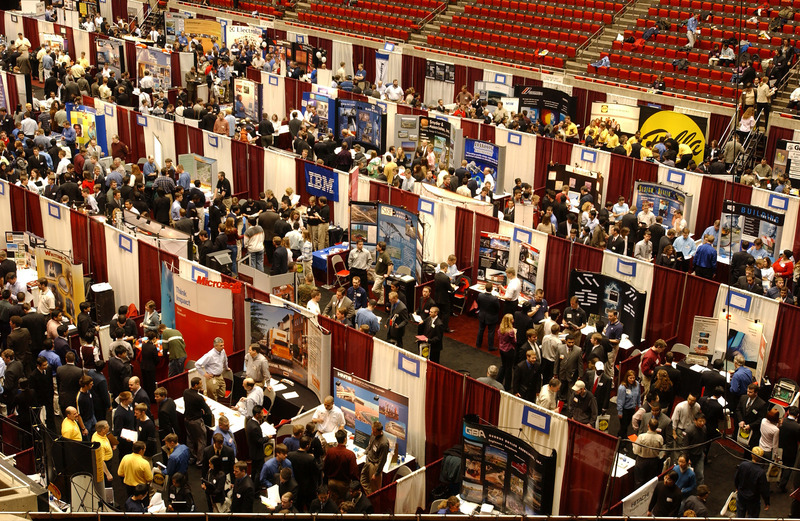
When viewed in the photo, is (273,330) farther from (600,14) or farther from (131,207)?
(600,14)

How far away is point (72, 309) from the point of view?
16.9 metres

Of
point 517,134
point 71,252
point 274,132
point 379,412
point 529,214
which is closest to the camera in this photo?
point 379,412

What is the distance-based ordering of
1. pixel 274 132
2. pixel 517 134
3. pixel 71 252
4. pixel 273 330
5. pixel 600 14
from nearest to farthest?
pixel 273 330
pixel 71 252
pixel 517 134
pixel 274 132
pixel 600 14

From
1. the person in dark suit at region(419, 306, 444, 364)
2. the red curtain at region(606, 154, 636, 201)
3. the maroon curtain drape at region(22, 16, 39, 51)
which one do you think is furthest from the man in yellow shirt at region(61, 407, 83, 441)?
the maroon curtain drape at region(22, 16, 39, 51)

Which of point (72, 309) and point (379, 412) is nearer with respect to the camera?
point (379, 412)

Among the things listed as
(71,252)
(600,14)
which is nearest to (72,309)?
(71,252)

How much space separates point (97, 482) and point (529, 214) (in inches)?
441

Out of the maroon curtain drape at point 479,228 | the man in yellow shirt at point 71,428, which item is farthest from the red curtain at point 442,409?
the maroon curtain drape at point 479,228

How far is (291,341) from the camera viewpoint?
565 inches

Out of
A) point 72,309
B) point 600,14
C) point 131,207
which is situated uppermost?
point 600,14

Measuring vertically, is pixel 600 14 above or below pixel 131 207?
above

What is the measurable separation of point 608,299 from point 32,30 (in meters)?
29.1

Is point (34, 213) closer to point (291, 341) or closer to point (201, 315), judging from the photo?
point (201, 315)

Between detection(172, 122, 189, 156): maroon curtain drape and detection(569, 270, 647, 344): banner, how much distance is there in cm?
1183
